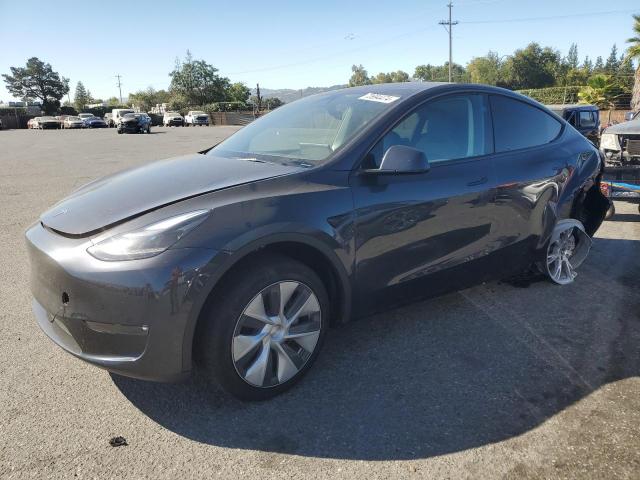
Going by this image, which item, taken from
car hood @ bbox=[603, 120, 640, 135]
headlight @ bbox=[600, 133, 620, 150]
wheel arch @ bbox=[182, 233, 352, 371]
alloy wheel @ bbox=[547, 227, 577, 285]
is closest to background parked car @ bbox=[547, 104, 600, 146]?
car hood @ bbox=[603, 120, 640, 135]

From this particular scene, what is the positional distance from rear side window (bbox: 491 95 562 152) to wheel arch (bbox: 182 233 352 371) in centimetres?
168

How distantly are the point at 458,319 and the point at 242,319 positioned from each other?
1881mm

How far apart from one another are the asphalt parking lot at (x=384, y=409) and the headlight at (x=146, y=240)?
903 millimetres

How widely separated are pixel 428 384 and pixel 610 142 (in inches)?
260

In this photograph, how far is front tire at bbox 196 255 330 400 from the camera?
241 cm

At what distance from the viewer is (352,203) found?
9.10 ft

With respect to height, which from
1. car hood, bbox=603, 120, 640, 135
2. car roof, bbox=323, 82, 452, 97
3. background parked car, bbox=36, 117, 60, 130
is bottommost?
car hood, bbox=603, 120, 640, 135

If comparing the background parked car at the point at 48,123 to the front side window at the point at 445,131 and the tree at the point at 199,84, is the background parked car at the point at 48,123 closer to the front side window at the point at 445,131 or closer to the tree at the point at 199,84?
the tree at the point at 199,84

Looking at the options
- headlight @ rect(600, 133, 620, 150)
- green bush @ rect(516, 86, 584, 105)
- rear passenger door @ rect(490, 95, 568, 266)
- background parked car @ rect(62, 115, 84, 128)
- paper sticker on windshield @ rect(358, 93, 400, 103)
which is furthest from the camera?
background parked car @ rect(62, 115, 84, 128)

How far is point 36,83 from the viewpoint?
347 feet

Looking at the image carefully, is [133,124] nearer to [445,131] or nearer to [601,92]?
[601,92]

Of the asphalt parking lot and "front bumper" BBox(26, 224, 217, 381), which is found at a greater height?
"front bumper" BBox(26, 224, 217, 381)

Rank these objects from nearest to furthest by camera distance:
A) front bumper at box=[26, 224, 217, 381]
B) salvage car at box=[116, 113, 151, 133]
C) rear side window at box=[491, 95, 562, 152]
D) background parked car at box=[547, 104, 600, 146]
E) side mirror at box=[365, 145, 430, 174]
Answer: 1. front bumper at box=[26, 224, 217, 381]
2. side mirror at box=[365, 145, 430, 174]
3. rear side window at box=[491, 95, 562, 152]
4. background parked car at box=[547, 104, 600, 146]
5. salvage car at box=[116, 113, 151, 133]

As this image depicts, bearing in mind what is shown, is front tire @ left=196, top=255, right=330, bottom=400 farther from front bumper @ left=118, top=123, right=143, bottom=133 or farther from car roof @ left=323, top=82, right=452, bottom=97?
front bumper @ left=118, top=123, right=143, bottom=133
